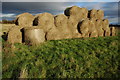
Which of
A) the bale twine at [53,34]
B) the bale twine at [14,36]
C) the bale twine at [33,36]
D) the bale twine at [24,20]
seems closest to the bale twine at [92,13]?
the bale twine at [53,34]

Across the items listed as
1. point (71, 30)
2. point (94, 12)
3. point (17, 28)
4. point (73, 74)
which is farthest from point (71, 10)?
point (73, 74)

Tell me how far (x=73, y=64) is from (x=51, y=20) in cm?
736

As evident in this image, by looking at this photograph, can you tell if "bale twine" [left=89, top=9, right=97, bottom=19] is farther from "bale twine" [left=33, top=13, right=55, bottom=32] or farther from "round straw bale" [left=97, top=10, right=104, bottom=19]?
"bale twine" [left=33, top=13, right=55, bottom=32]

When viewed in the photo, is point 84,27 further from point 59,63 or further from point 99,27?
point 59,63

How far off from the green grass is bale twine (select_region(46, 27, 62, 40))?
2.62m

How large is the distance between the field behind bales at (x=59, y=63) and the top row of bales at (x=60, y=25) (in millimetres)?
2041

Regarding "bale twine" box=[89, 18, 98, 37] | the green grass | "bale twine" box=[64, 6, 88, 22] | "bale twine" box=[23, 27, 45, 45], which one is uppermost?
"bale twine" box=[64, 6, 88, 22]

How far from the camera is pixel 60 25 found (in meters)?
14.1

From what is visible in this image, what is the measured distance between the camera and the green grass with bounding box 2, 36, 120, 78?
6.71 meters

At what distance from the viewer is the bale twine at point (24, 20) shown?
13.8m

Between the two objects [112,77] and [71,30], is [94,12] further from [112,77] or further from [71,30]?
[112,77]

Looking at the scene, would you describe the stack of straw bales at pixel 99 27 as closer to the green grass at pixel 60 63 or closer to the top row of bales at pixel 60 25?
the top row of bales at pixel 60 25

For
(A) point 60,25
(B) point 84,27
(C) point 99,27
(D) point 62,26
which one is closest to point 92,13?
(C) point 99,27

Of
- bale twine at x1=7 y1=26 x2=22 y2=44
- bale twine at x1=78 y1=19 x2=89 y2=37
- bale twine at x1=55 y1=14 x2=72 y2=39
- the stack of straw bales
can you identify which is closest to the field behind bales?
bale twine at x1=7 y1=26 x2=22 y2=44
